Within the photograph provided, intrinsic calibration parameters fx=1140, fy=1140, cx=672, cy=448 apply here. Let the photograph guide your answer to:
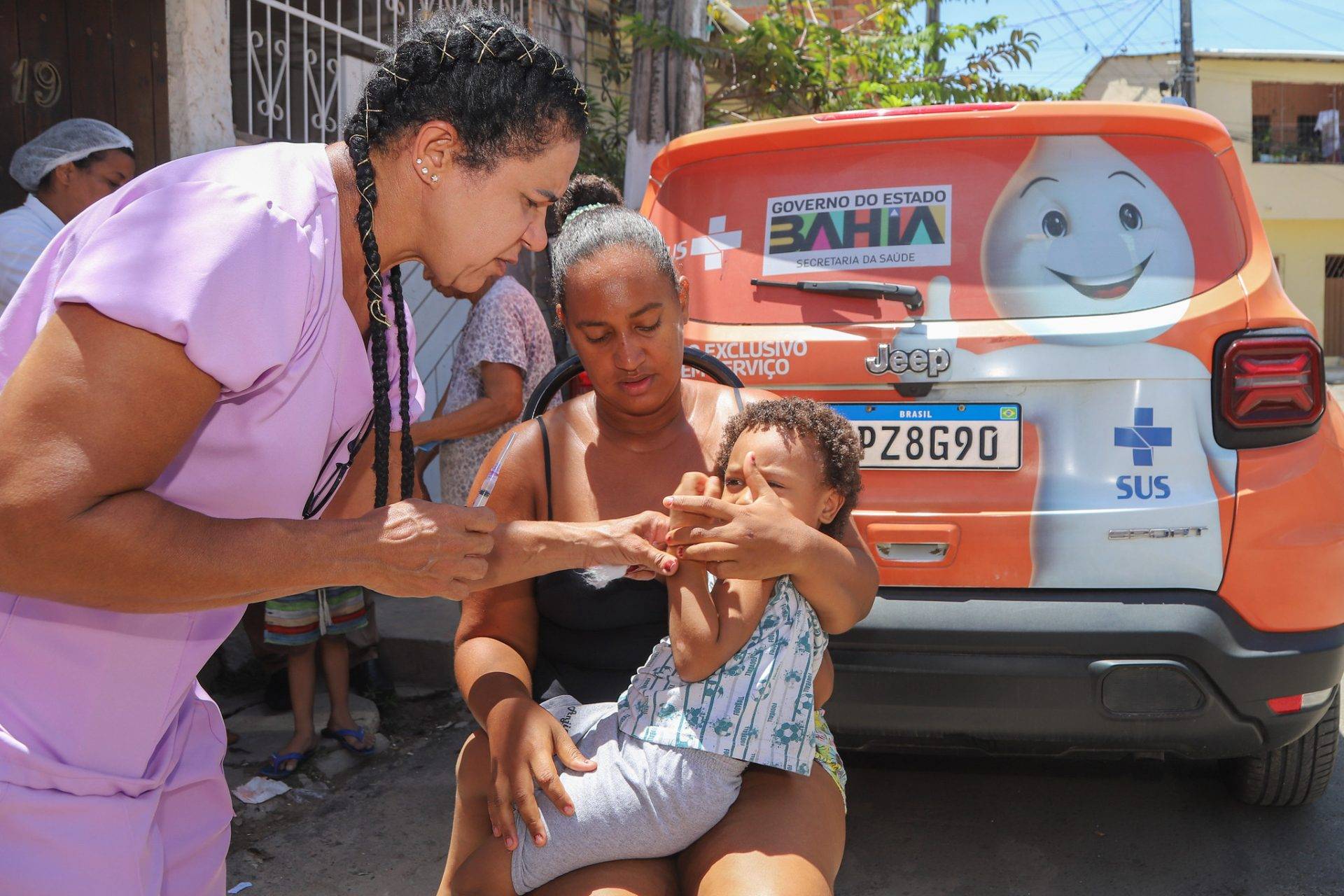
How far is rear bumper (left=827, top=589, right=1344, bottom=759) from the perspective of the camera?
2.85 meters

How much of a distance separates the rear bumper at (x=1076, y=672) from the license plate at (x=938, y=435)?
1.13 ft

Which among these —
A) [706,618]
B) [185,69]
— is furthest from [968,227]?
[185,69]

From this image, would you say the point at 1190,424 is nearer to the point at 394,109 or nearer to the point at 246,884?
the point at 394,109

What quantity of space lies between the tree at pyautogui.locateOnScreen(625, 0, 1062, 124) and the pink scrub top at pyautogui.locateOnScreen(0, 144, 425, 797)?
6300 mm

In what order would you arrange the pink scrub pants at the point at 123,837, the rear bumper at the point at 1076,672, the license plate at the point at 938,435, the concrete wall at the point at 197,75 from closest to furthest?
the pink scrub pants at the point at 123,837 → the rear bumper at the point at 1076,672 → the license plate at the point at 938,435 → the concrete wall at the point at 197,75

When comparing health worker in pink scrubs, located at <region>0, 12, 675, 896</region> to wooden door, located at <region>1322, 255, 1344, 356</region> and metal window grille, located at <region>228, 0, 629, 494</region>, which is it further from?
wooden door, located at <region>1322, 255, 1344, 356</region>

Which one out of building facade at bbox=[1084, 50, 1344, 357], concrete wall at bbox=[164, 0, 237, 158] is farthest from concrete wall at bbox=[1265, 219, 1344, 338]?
concrete wall at bbox=[164, 0, 237, 158]

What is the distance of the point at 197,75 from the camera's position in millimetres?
5074

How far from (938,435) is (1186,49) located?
26170 millimetres

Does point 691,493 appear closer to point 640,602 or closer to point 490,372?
point 640,602

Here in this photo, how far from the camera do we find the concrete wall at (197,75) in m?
4.98

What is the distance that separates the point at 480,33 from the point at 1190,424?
217 centimetres

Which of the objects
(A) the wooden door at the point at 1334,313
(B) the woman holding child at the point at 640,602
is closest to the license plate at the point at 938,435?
(B) the woman holding child at the point at 640,602

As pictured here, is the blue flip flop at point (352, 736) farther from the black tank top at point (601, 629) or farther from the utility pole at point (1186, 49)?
the utility pole at point (1186, 49)
